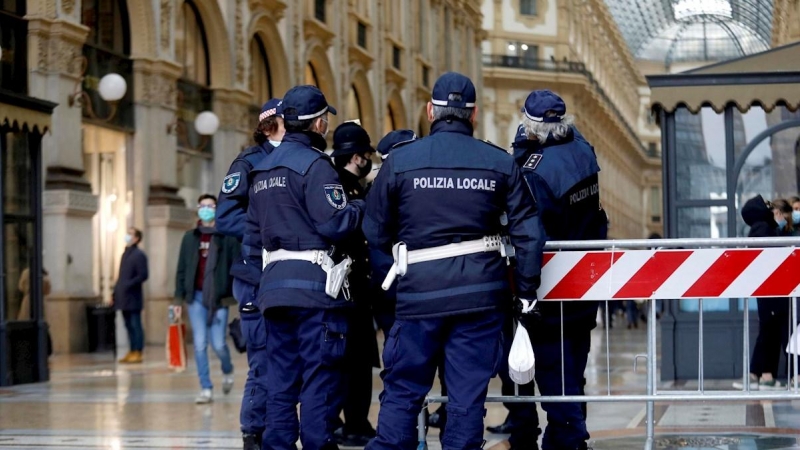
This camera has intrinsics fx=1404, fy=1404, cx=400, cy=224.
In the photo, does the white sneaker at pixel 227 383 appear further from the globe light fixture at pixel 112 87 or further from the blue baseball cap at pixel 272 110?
the globe light fixture at pixel 112 87

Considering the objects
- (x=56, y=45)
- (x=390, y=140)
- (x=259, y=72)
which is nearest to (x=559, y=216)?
(x=390, y=140)

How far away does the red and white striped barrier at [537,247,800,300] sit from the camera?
7.58m

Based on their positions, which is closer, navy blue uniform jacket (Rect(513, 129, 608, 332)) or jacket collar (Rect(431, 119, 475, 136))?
jacket collar (Rect(431, 119, 475, 136))

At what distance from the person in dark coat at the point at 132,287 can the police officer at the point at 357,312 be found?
10079 mm

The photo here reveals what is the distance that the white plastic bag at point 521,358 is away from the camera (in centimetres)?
672

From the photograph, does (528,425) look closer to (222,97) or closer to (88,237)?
(88,237)

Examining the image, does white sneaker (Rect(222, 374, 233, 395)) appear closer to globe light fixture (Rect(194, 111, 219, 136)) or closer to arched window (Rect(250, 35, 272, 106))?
globe light fixture (Rect(194, 111, 219, 136))

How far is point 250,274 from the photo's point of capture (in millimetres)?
→ 8219

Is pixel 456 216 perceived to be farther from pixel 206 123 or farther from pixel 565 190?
pixel 206 123

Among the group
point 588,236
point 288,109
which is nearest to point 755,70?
point 588,236

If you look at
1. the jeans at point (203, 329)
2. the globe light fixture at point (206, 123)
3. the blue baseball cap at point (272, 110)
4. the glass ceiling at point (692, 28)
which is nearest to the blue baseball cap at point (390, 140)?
the blue baseball cap at point (272, 110)

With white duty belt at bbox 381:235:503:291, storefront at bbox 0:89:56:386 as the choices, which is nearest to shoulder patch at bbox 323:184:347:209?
white duty belt at bbox 381:235:503:291

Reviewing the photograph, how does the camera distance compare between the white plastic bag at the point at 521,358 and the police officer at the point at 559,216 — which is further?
the police officer at the point at 559,216

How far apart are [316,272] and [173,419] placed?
3.93 m
